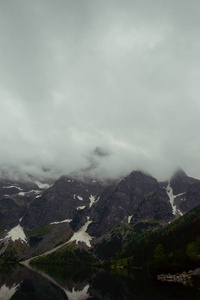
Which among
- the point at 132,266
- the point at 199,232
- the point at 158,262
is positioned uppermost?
the point at 199,232

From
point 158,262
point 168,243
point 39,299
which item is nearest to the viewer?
Answer: point 39,299

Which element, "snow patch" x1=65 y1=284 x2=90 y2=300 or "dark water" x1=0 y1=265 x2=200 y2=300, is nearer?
"dark water" x1=0 y1=265 x2=200 y2=300

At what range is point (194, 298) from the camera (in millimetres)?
40906

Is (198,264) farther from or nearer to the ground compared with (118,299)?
farther from the ground

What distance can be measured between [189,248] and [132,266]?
74.4 metres

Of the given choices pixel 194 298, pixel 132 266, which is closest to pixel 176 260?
pixel 194 298

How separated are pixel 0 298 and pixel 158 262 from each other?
59824 millimetres

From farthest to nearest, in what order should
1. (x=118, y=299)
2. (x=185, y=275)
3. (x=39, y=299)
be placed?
1. (x=185, y=275)
2. (x=39, y=299)
3. (x=118, y=299)

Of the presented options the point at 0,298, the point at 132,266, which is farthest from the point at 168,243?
the point at 0,298

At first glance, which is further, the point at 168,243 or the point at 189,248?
the point at 168,243

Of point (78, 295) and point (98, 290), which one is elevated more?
point (98, 290)

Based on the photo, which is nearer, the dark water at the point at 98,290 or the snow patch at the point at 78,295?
the dark water at the point at 98,290

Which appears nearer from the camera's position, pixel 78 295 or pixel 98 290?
pixel 78 295

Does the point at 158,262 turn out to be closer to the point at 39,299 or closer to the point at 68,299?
the point at 68,299
